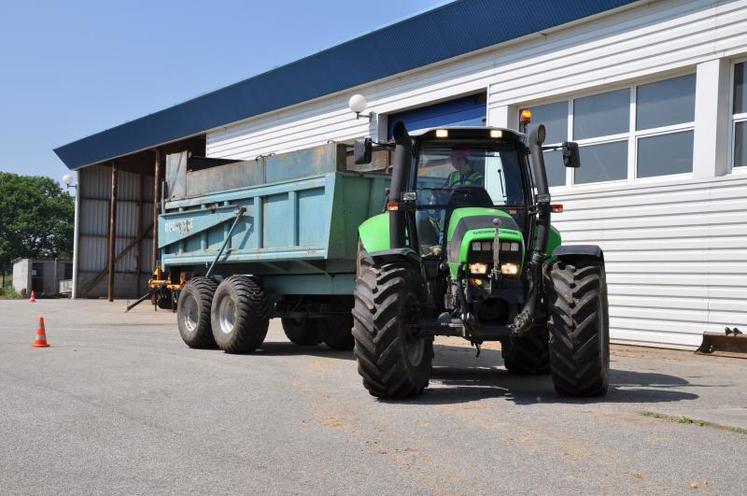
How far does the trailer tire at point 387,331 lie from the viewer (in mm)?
7367

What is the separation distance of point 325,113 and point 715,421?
15.6 metres

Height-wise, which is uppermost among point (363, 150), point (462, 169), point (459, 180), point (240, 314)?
point (363, 150)

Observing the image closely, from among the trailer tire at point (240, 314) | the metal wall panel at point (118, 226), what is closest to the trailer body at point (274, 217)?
the trailer tire at point (240, 314)

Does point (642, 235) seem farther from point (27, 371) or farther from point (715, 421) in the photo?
point (27, 371)

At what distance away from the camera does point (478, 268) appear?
752 cm

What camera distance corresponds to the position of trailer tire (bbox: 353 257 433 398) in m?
7.37

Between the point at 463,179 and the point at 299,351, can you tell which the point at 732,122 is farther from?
the point at 299,351

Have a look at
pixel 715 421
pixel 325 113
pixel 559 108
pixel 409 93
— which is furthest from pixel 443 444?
pixel 325 113

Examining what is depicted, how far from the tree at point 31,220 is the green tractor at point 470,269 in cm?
7062

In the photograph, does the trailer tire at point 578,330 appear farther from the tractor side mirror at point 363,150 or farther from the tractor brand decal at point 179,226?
the tractor brand decal at point 179,226

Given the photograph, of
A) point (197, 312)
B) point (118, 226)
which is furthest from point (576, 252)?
point (118, 226)

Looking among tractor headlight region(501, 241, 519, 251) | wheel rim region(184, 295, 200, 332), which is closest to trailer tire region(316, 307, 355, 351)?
wheel rim region(184, 295, 200, 332)

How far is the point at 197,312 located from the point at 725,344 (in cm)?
778

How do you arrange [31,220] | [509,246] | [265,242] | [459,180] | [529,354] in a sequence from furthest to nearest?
[31,220]
[265,242]
[529,354]
[459,180]
[509,246]
